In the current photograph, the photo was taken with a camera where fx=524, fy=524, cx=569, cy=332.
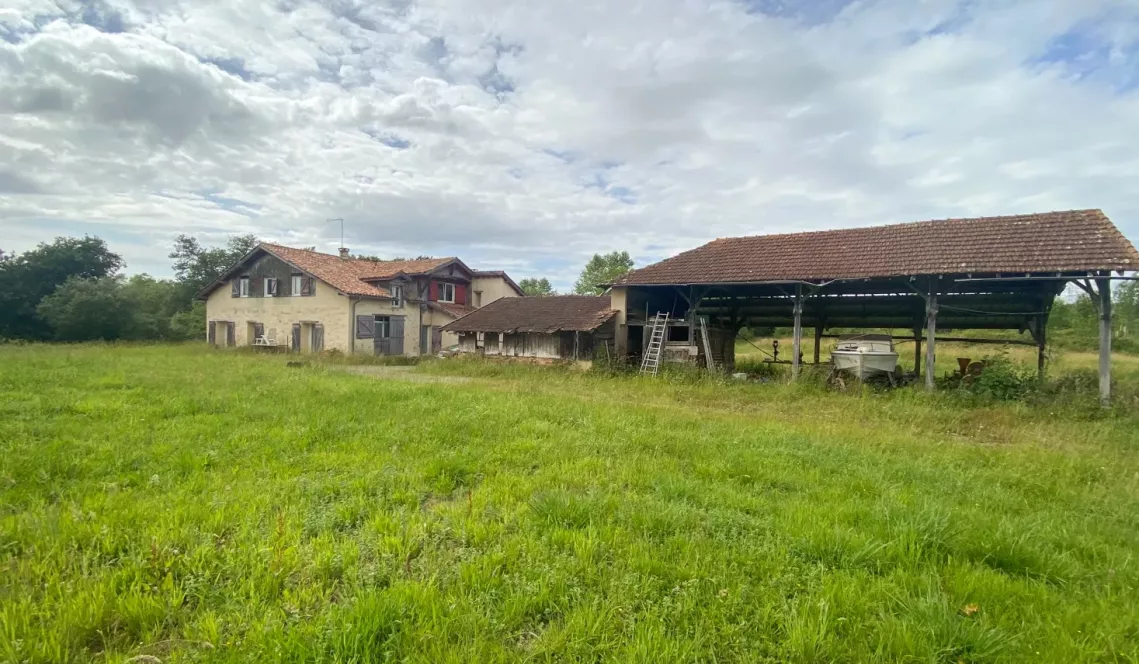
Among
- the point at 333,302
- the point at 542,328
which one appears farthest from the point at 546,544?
the point at 333,302

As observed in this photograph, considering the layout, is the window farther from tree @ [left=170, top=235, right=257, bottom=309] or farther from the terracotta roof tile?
tree @ [left=170, top=235, right=257, bottom=309]

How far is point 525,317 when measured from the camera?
873 inches

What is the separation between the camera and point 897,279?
47.5 ft

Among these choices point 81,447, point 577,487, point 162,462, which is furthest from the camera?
point 81,447

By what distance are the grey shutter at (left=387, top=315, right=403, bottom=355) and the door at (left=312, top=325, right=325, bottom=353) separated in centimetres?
312

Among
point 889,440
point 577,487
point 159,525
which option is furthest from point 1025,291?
point 159,525

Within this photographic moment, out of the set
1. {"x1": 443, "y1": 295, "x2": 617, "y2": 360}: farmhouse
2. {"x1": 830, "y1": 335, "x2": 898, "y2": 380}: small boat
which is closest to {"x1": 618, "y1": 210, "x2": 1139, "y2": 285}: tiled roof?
{"x1": 830, "y1": 335, "x2": 898, "y2": 380}: small boat

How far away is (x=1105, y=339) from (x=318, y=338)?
27881 mm

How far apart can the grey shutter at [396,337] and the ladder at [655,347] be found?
1449 cm

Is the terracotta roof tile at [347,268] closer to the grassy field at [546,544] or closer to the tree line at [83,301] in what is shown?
the tree line at [83,301]

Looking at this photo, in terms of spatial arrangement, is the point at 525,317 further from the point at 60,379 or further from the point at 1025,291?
the point at 1025,291

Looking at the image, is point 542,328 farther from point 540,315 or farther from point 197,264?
point 197,264

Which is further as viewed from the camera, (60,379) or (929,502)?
(60,379)

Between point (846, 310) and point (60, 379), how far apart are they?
21930mm
